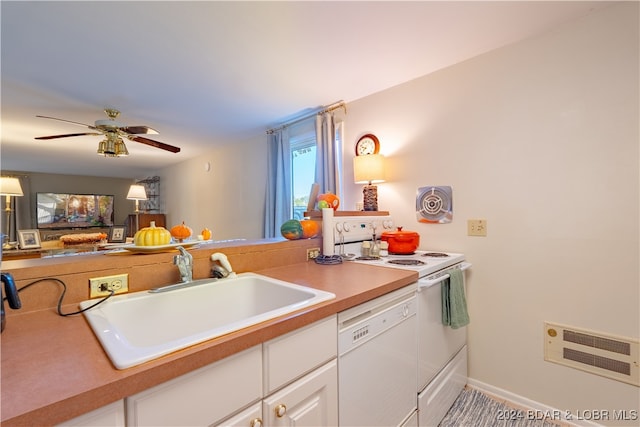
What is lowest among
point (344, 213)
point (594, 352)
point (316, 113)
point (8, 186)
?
point (594, 352)

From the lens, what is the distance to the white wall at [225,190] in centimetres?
377

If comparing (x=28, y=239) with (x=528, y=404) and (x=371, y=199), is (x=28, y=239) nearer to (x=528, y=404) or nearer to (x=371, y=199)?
(x=371, y=199)

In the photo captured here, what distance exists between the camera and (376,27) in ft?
5.18

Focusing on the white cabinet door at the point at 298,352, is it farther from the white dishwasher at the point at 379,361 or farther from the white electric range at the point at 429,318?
the white electric range at the point at 429,318

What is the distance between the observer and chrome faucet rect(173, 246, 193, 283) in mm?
1097

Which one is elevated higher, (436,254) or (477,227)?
(477,227)

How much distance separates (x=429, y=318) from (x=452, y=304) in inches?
8.0

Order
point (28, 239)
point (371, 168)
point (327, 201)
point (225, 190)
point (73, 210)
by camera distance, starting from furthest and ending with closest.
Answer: point (73, 210) → point (225, 190) → point (28, 239) → point (371, 168) → point (327, 201)

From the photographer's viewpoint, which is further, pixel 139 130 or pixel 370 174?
pixel 139 130

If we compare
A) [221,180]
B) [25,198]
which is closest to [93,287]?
[221,180]

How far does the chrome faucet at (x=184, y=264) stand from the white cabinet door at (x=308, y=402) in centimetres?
59

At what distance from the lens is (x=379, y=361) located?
3.62ft

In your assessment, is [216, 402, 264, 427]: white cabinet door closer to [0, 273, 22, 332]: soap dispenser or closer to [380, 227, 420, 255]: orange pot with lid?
[0, 273, 22, 332]: soap dispenser

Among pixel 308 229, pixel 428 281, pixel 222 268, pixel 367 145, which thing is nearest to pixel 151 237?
pixel 222 268
